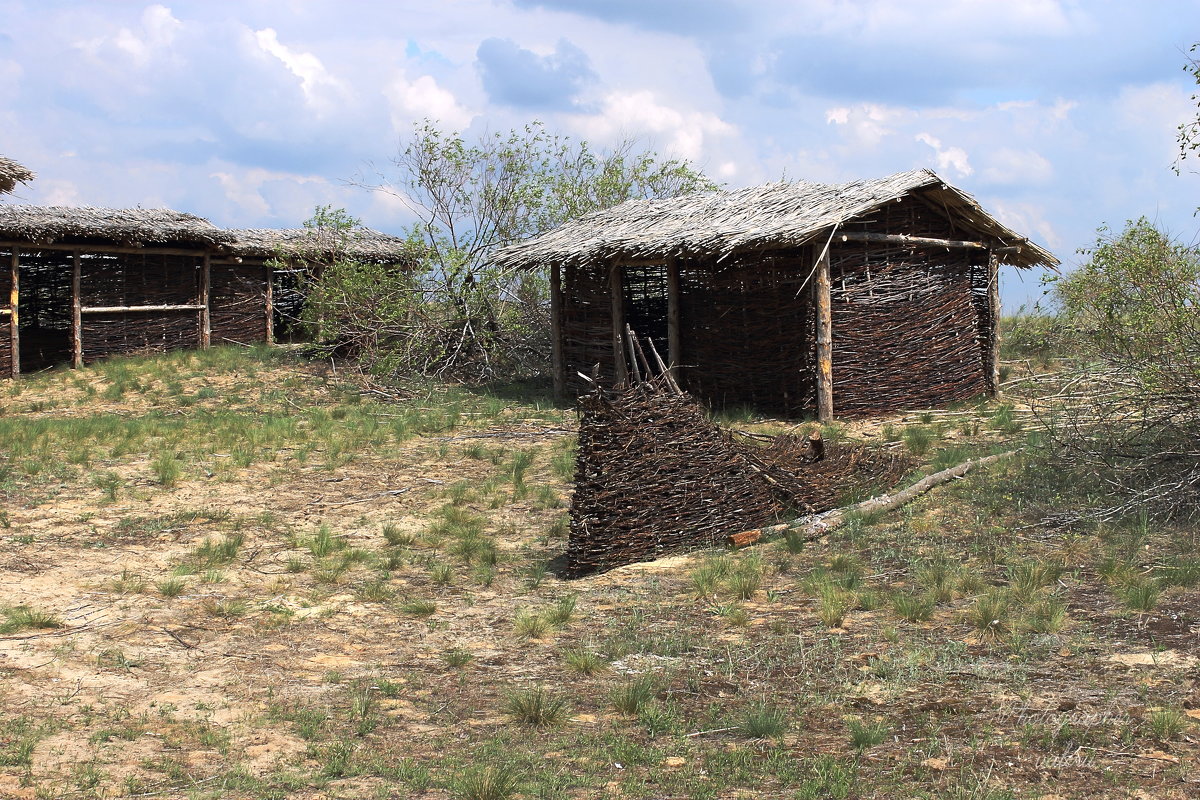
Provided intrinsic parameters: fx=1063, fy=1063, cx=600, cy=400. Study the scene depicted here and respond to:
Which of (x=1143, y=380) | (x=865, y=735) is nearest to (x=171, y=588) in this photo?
(x=865, y=735)

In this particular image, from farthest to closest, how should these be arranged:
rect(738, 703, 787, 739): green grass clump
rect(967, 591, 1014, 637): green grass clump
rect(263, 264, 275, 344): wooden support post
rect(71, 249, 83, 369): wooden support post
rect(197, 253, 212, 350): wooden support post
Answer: rect(263, 264, 275, 344): wooden support post → rect(197, 253, 212, 350): wooden support post → rect(71, 249, 83, 369): wooden support post → rect(967, 591, 1014, 637): green grass clump → rect(738, 703, 787, 739): green grass clump

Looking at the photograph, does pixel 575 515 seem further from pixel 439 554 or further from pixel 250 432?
pixel 250 432

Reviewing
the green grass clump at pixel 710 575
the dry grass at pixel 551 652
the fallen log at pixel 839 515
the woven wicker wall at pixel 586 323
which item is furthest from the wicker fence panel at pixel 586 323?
the green grass clump at pixel 710 575

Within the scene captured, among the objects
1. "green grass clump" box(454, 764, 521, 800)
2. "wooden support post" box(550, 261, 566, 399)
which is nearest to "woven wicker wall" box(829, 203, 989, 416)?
"wooden support post" box(550, 261, 566, 399)

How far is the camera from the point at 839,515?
7242mm

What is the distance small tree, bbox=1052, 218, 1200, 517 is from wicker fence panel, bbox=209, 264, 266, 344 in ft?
56.5

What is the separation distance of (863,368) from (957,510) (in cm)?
497

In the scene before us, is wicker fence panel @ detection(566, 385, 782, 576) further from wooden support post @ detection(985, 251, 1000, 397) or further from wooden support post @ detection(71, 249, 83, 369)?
wooden support post @ detection(71, 249, 83, 369)

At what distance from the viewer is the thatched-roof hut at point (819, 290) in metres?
11.9

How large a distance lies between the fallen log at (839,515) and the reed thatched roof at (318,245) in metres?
11.6

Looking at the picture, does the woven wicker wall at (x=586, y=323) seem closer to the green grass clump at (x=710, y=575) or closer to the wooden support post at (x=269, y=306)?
the green grass clump at (x=710, y=575)

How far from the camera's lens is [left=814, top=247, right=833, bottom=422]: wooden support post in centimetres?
1172

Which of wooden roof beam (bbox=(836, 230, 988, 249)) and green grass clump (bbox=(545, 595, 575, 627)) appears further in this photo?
wooden roof beam (bbox=(836, 230, 988, 249))

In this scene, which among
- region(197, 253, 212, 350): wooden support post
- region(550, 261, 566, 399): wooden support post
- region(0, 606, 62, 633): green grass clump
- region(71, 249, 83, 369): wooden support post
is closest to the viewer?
region(0, 606, 62, 633): green grass clump
